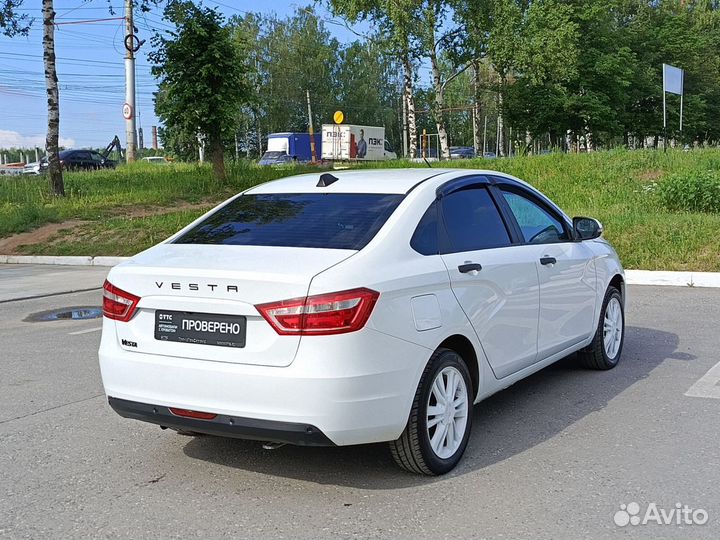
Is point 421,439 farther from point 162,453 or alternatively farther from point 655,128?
point 655,128

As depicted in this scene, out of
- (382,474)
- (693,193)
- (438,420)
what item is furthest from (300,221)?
(693,193)

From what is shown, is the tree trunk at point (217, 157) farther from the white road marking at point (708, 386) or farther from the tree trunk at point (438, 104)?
the white road marking at point (708, 386)

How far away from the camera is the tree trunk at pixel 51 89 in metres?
22.4

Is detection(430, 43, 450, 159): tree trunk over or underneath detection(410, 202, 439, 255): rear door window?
over

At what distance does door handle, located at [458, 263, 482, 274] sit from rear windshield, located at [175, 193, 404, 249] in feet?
1.69

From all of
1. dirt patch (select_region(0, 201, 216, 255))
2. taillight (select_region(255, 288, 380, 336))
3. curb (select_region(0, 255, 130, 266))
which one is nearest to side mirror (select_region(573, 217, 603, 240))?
taillight (select_region(255, 288, 380, 336))

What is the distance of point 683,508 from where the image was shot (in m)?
3.81

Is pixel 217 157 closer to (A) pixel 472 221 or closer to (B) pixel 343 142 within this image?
(A) pixel 472 221

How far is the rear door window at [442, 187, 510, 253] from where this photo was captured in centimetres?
474

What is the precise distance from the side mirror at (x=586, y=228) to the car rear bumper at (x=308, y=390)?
256 centimetres

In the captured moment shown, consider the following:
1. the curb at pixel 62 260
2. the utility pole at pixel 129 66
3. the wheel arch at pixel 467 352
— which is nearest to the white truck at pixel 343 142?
the utility pole at pixel 129 66

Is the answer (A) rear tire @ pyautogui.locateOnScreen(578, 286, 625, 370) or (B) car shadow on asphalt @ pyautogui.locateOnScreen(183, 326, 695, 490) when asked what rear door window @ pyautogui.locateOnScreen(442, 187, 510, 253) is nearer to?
(B) car shadow on asphalt @ pyautogui.locateOnScreen(183, 326, 695, 490)

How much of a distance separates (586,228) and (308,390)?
11.0 feet

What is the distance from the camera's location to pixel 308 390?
3713mm
